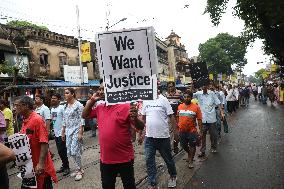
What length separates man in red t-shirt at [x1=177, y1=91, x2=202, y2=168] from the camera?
321 inches

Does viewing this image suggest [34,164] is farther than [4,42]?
No

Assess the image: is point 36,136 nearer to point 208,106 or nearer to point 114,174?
point 114,174

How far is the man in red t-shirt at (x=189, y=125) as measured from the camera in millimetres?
8164

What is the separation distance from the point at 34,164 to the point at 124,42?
1.85m

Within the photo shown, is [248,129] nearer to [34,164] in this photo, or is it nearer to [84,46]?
[34,164]

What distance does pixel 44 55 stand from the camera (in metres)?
31.2

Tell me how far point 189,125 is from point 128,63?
3981mm

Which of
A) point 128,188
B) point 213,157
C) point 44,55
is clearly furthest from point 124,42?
point 44,55

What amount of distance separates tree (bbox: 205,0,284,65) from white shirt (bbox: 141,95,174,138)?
12574 mm

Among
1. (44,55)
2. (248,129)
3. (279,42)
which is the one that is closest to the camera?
(248,129)

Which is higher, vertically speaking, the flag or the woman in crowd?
the flag

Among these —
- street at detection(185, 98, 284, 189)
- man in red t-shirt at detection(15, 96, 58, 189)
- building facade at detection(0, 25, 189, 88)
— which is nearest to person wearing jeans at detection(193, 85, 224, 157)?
street at detection(185, 98, 284, 189)

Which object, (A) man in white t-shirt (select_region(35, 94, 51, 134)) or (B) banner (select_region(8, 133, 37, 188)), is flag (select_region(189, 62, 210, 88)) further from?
(B) banner (select_region(8, 133, 37, 188))

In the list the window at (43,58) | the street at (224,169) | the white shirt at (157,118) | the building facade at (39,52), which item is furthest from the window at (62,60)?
the white shirt at (157,118)
